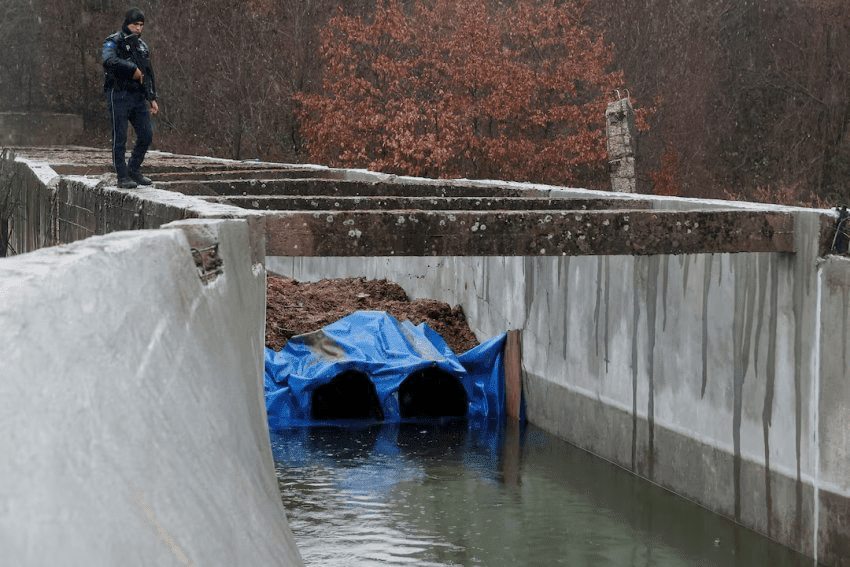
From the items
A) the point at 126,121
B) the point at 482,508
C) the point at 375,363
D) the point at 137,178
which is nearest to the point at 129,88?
the point at 126,121

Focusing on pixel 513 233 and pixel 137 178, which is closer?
pixel 513 233

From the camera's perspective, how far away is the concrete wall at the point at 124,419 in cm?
224

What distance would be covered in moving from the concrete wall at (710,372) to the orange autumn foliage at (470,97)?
11.4 metres

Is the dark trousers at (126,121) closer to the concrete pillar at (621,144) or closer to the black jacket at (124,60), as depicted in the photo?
the black jacket at (124,60)

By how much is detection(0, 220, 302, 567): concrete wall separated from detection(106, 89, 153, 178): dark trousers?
6.21 m

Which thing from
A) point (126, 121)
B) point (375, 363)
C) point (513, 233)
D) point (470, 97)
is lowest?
point (375, 363)

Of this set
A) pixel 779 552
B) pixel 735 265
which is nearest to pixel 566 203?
pixel 735 265

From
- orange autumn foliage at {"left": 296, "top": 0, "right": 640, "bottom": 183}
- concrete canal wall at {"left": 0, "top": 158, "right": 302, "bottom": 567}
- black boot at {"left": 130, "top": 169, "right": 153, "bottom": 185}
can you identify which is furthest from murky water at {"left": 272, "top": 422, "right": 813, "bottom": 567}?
orange autumn foliage at {"left": 296, "top": 0, "right": 640, "bottom": 183}

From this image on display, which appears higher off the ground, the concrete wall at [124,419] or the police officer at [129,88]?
the police officer at [129,88]

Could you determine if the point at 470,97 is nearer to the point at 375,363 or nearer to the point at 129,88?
the point at 375,363

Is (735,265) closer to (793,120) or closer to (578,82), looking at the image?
(578,82)

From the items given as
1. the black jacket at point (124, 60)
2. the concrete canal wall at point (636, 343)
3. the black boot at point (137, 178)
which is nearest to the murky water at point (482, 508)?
the concrete canal wall at point (636, 343)

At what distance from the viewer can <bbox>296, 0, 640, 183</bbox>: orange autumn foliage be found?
28.0m

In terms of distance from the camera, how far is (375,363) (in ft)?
52.9
